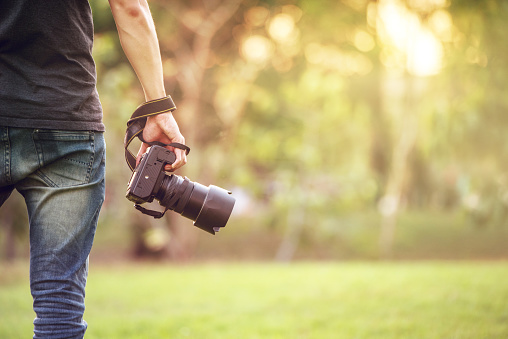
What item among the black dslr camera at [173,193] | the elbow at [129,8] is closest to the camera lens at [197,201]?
the black dslr camera at [173,193]

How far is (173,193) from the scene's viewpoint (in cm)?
176

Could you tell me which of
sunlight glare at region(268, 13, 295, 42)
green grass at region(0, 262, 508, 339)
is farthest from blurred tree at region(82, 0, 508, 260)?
green grass at region(0, 262, 508, 339)

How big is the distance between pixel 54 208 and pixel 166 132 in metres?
0.45

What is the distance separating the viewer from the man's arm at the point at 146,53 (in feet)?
5.24

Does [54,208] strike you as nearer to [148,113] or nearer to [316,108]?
[148,113]

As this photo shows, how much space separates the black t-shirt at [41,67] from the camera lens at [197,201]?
0.36 meters

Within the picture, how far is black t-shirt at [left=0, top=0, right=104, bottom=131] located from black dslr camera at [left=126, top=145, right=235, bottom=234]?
241mm

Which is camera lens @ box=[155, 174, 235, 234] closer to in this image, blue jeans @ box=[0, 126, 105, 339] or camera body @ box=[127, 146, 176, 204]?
camera body @ box=[127, 146, 176, 204]

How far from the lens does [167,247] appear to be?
13078 millimetres

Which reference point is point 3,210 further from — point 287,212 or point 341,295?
point 287,212

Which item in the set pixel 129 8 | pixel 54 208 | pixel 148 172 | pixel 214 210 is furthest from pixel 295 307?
pixel 129 8

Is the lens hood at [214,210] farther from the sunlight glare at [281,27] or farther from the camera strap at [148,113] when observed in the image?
the sunlight glare at [281,27]

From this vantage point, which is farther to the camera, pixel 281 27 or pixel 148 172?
pixel 281 27

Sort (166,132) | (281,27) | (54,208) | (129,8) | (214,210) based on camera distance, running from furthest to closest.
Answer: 1. (281,27)
2. (214,210)
3. (166,132)
4. (129,8)
5. (54,208)
